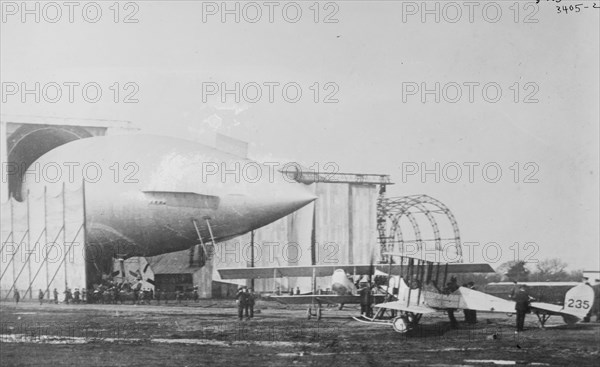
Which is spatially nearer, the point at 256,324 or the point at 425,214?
the point at 256,324

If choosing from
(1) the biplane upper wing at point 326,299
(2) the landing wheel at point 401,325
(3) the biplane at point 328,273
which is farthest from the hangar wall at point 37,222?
(2) the landing wheel at point 401,325

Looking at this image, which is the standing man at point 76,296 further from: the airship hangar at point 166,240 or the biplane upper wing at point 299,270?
the biplane upper wing at point 299,270

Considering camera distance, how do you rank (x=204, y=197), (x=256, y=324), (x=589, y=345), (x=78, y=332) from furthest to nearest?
(x=204, y=197)
(x=256, y=324)
(x=78, y=332)
(x=589, y=345)

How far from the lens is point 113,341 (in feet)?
39.9

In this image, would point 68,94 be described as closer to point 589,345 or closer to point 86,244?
point 86,244

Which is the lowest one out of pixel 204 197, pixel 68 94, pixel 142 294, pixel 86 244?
pixel 142 294

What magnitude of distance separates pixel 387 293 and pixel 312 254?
1356 cm

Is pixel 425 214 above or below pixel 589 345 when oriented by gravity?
above

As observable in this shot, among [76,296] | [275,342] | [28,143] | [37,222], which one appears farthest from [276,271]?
[28,143]

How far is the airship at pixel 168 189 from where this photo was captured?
21.9 m

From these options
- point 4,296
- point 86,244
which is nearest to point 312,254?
point 86,244

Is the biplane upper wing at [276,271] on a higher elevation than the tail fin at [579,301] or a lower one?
higher

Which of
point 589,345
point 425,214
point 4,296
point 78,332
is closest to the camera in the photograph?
point 589,345

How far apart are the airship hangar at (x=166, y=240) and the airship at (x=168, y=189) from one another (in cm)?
52
